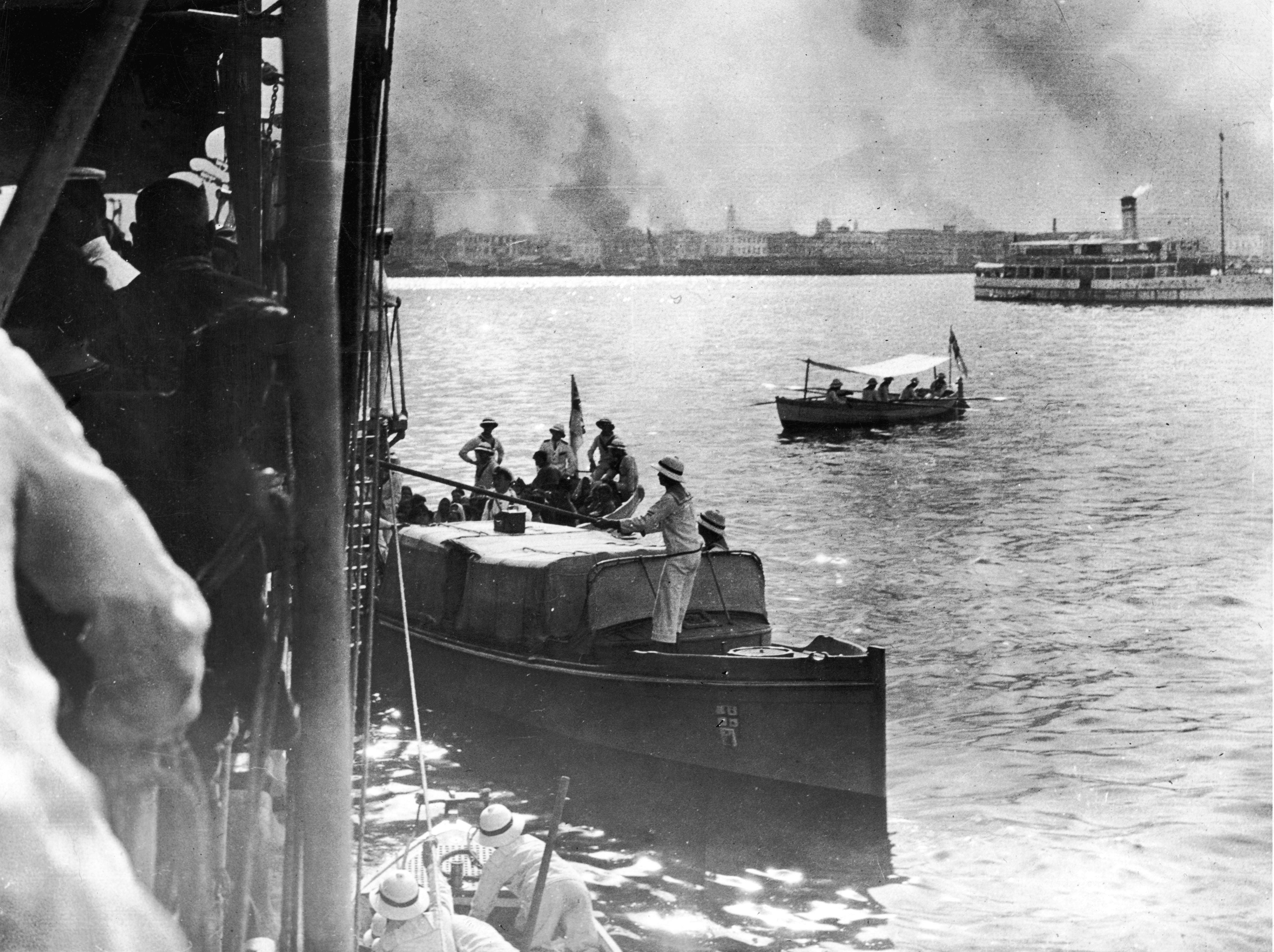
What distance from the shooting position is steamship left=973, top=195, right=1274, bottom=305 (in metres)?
117

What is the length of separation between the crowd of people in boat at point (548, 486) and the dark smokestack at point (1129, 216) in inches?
3559

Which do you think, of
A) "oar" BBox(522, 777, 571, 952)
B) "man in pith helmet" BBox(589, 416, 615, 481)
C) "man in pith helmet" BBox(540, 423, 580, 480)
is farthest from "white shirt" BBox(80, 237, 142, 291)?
"man in pith helmet" BBox(540, 423, 580, 480)

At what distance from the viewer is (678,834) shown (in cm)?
1433

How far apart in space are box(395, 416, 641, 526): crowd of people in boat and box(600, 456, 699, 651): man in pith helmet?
536 cm

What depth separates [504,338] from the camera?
414 feet

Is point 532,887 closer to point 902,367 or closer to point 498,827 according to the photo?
point 498,827

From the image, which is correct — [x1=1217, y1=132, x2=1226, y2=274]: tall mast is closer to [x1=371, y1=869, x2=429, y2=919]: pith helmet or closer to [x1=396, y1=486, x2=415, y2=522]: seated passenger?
[x1=396, y1=486, x2=415, y2=522]: seated passenger

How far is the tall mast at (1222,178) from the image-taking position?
199 ft

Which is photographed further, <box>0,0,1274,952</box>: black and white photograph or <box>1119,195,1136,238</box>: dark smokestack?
<box>1119,195,1136,238</box>: dark smokestack

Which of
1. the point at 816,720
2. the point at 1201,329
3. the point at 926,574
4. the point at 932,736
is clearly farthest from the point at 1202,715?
the point at 1201,329

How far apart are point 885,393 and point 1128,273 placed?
260ft

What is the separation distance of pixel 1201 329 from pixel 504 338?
6021 cm

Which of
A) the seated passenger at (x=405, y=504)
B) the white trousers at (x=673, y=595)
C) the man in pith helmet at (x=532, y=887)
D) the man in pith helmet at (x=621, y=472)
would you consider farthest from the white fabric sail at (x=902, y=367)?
the man in pith helmet at (x=532, y=887)

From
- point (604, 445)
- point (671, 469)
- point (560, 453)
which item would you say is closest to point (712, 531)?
point (671, 469)
